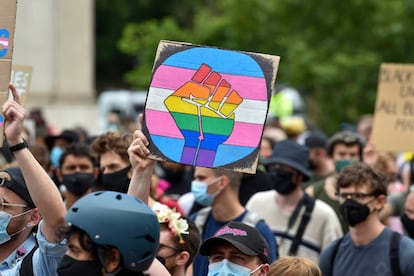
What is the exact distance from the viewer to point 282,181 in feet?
27.9

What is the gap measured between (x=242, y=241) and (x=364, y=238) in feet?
6.06

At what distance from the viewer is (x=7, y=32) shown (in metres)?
5.34

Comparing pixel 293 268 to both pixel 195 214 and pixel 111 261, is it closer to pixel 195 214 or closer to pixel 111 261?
pixel 111 261

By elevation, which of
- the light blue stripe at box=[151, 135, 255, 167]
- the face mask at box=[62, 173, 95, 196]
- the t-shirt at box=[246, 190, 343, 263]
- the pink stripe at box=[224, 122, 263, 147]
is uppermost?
the pink stripe at box=[224, 122, 263, 147]

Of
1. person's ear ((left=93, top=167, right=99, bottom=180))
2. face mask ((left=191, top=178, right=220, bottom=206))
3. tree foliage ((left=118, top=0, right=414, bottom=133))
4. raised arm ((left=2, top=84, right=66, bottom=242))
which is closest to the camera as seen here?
raised arm ((left=2, top=84, right=66, bottom=242))

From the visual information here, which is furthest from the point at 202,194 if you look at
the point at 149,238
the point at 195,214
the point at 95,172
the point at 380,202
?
the point at 149,238

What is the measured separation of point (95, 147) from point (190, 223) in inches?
59.7

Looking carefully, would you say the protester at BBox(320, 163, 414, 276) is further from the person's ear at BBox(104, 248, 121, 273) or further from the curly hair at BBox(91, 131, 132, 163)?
the person's ear at BBox(104, 248, 121, 273)

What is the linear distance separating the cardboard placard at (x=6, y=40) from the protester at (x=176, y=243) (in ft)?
4.23

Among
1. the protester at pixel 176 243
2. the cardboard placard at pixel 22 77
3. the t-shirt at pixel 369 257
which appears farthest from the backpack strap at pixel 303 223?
the cardboard placard at pixel 22 77

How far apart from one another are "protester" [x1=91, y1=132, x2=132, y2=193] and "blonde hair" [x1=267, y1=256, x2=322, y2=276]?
5.43 feet

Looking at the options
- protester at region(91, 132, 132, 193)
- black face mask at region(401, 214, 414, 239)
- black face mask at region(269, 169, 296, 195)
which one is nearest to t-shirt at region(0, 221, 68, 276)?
protester at region(91, 132, 132, 193)

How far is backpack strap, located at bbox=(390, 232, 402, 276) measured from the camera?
22.3 feet

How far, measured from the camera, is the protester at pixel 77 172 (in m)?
8.45
